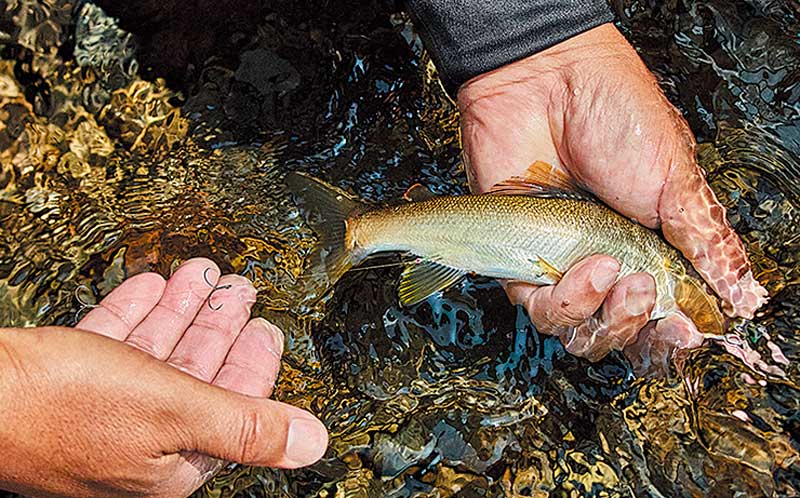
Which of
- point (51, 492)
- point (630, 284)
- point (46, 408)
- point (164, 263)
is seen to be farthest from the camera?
point (164, 263)

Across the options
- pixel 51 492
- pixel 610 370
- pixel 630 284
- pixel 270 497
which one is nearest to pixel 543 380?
pixel 610 370

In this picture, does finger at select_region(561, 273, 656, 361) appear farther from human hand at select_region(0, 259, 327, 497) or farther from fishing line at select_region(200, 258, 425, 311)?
human hand at select_region(0, 259, 327, 497)

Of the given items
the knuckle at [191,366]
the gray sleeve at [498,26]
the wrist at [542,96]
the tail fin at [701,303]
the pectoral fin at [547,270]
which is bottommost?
the tail fin at [701,303]

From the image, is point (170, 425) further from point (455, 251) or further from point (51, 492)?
point (455, 251)

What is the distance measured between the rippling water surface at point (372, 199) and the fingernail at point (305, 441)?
26.2 inches

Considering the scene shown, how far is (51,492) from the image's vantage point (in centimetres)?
250

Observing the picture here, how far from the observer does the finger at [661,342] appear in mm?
3213

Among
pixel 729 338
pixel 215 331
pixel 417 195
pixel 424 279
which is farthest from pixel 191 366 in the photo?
pixel 729 338

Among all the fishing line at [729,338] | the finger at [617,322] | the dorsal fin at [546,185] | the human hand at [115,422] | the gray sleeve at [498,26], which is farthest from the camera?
the gray sleeve at [498,26]

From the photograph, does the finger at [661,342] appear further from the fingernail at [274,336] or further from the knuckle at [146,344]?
the knuckle at [146,344]

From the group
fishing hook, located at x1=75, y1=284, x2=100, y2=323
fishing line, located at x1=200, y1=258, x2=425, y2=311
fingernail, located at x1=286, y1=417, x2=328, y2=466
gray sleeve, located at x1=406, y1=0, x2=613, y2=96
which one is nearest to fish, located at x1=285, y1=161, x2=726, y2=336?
fishing line, located at x1=200, y1=258, x2=425, y2=311

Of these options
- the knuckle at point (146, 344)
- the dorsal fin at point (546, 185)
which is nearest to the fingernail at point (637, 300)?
the dorsal fin at point (546, 185)

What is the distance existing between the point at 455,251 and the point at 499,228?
7.9 inches

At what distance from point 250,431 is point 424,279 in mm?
1195
